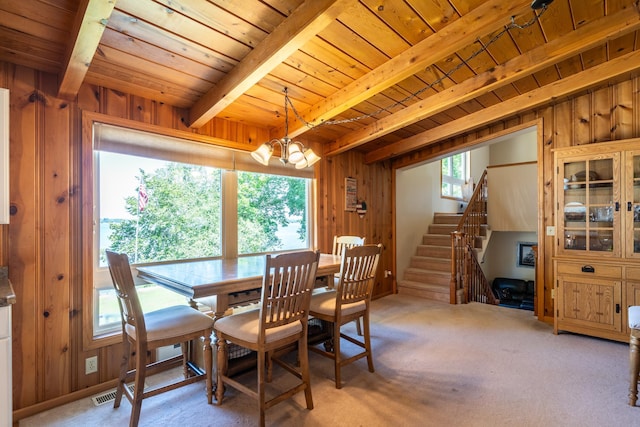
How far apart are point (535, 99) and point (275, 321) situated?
10.9 ft

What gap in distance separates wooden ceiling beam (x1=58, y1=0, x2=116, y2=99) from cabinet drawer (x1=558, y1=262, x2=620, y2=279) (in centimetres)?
409

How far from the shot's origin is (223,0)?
1.56 meters

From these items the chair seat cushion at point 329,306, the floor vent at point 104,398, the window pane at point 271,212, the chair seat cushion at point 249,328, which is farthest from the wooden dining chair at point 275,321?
the window pane at point 271,212

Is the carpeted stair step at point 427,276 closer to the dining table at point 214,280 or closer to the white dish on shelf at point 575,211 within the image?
the white dish on shelf at point 575,211

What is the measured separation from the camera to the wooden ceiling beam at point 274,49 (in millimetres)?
1538

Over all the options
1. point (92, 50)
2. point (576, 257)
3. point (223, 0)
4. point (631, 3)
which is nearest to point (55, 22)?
point (92, 50)

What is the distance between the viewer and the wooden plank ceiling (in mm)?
1609

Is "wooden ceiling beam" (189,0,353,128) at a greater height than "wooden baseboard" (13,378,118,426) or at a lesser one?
greater

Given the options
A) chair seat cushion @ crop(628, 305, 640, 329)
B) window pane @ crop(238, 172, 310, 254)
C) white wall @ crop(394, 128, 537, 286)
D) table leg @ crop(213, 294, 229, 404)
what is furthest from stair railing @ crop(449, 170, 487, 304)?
table leg @ crop(213, 294, 229, 404)

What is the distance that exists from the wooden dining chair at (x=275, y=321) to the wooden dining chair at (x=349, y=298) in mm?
323

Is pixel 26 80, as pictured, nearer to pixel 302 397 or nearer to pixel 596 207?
pixel 302 397

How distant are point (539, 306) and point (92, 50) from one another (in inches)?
187

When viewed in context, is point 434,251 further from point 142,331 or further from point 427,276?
point 142,331

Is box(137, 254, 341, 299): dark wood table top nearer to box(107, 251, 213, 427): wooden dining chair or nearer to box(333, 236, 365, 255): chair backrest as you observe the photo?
box(107, 251, 213, 427): wooden dining chair
